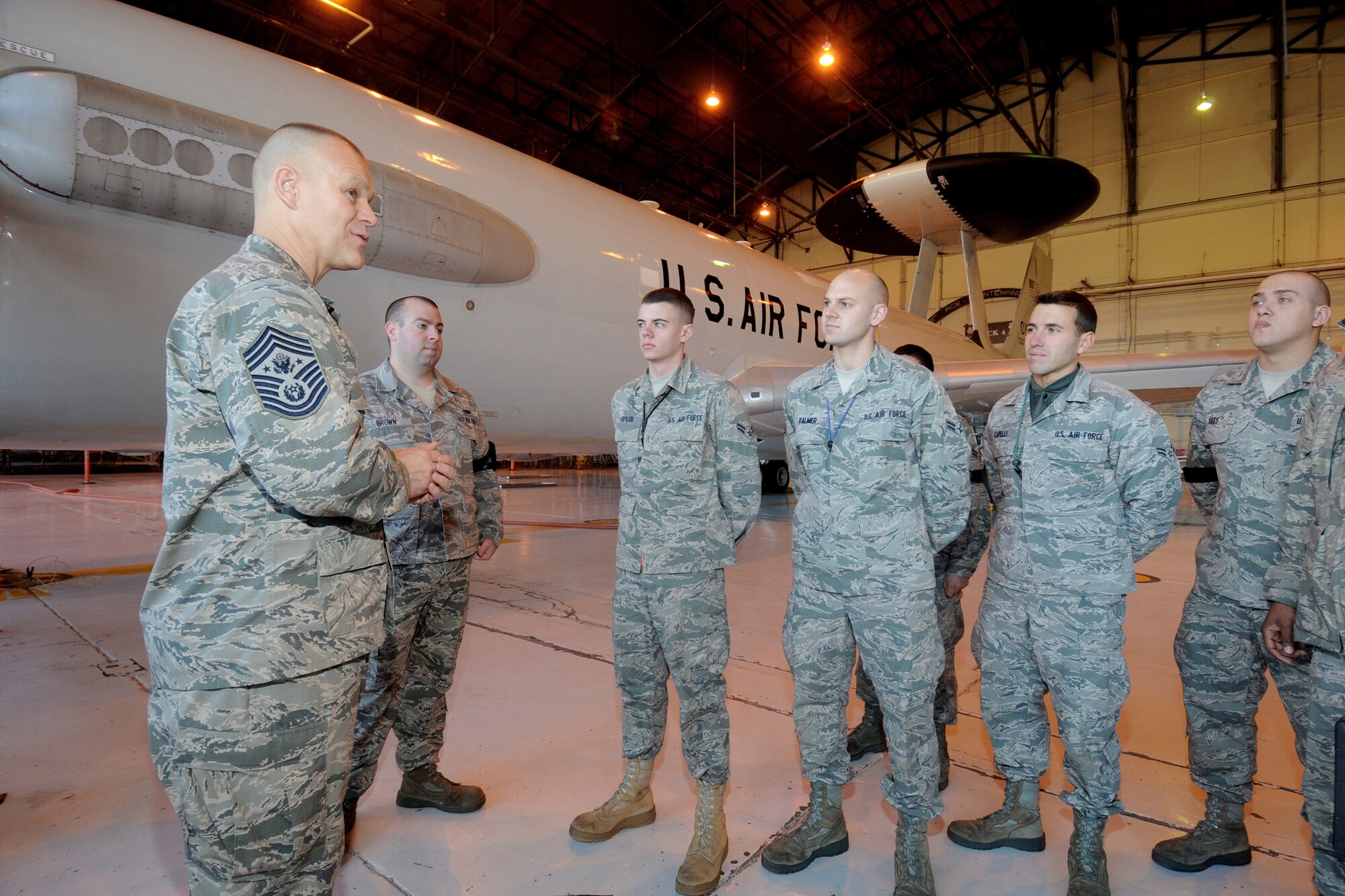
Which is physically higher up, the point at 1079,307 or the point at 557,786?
the point at 1079,307

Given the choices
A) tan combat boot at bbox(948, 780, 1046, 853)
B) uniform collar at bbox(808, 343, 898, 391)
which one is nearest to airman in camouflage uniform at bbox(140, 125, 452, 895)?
uniform collar at bbox(808, 343, 898, 391)

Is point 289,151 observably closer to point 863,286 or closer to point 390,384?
point 390,384

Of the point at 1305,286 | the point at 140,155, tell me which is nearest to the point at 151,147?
the point at 140,155

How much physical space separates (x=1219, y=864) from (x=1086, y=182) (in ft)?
29.7

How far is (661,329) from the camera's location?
225 centimetres

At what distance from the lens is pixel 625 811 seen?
2.18 meters

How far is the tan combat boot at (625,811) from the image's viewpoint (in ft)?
6.93

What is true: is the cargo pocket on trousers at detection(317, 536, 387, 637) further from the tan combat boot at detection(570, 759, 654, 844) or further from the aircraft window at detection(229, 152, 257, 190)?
the aircraft window at detection(229, 152, 257, 190)

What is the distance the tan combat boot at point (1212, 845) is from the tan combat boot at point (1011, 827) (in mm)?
351

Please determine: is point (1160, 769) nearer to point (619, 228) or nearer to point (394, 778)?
point (394, 778)

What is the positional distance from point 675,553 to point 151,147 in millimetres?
3308

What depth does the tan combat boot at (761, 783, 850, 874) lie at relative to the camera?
77.4 inches

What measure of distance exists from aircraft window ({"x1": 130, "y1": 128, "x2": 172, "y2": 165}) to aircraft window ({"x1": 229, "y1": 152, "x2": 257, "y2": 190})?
0.26m

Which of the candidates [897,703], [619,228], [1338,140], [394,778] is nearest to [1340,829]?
[897,703]
